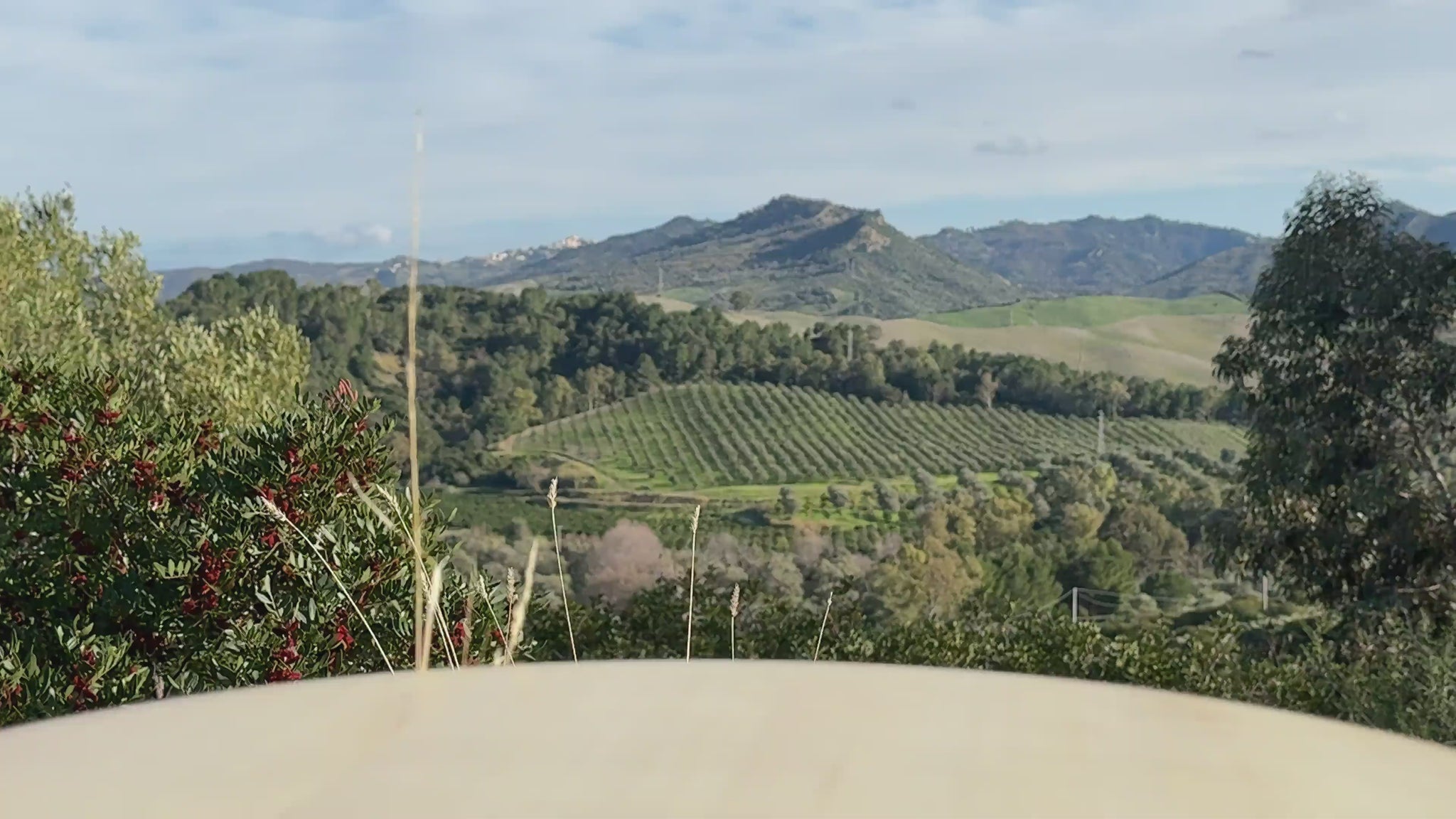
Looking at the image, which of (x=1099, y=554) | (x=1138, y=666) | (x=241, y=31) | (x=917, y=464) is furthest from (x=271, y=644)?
(x=241, y=31)

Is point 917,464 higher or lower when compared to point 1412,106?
lower

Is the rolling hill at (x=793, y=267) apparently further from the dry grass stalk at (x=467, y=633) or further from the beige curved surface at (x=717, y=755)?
the beige curved surface at (x=717, y=755)

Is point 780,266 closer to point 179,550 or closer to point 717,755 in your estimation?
point 179,550

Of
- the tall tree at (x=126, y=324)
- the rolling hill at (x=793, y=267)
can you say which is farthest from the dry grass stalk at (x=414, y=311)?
the rolling hill at (x=793, y=267)

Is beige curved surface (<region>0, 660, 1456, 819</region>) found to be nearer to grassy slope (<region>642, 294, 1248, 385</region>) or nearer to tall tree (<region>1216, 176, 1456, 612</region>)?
tall tree (<region>1216, 176, 1456, 612</region>)

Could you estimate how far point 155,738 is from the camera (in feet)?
2.20

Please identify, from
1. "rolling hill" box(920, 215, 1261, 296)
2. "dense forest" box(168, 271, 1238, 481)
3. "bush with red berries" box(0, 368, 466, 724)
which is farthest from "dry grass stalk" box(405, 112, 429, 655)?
"rolling hill" box(920, 215, 1261, 296)

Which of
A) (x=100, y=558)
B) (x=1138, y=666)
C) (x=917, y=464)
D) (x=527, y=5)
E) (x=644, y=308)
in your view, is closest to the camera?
(x=100, y=558)

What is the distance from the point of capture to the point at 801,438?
2595cm

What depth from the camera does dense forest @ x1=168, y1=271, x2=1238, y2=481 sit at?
930 inches

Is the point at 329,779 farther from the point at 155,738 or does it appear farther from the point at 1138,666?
the point at 1138,666

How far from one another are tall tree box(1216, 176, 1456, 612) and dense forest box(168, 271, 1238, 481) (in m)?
13.1

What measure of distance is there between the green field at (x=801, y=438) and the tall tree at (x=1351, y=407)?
521 inches

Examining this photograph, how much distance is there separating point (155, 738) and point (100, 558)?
3286 millimetres
